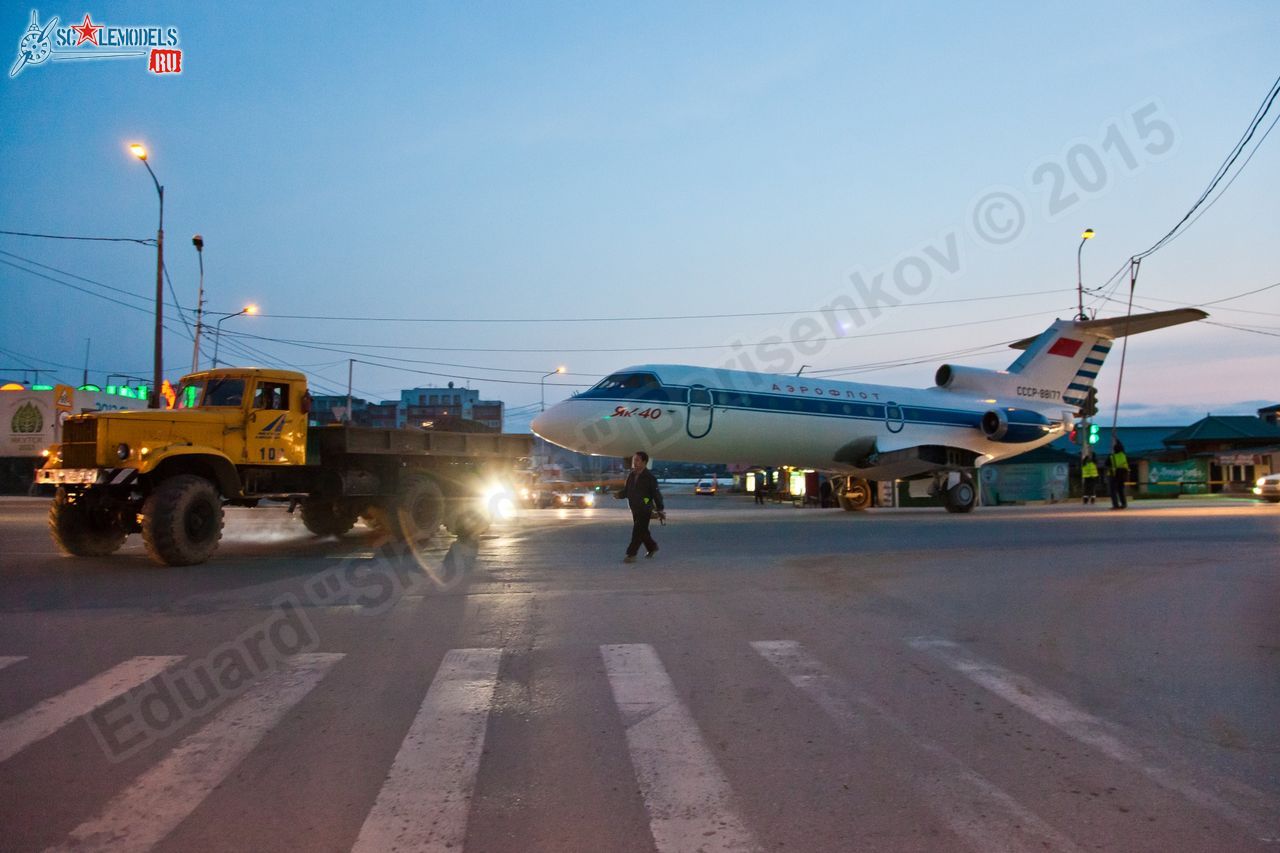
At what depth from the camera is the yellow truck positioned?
37.4ft

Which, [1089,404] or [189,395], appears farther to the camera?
[1089,404]

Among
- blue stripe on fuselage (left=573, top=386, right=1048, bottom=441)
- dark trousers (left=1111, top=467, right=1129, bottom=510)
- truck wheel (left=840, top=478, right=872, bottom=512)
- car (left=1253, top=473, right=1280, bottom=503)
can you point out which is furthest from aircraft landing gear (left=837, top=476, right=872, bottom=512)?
car (left=1253, top=473, right=1280, bottom=503)

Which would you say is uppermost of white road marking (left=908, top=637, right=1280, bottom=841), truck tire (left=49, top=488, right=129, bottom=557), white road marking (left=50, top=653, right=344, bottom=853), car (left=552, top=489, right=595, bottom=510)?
truck tire (left=49, top=488, right=129, bottom=557)

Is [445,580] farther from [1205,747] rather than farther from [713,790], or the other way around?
[1205,747]

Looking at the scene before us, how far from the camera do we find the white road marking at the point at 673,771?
3475 mm

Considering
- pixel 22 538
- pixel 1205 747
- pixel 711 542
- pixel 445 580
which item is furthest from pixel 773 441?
pixel 1205 747

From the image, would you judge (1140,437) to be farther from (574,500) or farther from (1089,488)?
(574,500)

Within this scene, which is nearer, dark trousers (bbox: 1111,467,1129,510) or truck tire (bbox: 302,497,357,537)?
truck tire (bbox: 302,497,357,537)

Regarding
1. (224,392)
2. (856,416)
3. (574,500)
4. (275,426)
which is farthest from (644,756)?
(574,500)

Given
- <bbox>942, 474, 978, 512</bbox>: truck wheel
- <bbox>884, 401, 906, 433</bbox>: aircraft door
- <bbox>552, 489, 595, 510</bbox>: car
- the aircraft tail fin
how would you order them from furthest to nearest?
<bbox>552, 489, 595, 510</bbox>: car
the aircraft tail fin
<bbox>942, 474, 978, 512</bbox>: truck wheel
<bbox>884, 401, 906, 433</bbox>: aircraft door

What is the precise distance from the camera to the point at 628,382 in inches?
776

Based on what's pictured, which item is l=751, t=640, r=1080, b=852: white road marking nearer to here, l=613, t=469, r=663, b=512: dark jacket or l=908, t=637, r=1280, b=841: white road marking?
l=908, t=637, r=1280, b=841: white road marking

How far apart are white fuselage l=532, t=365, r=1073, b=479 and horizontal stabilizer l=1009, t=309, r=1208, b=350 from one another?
344cm

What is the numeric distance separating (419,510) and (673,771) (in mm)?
11461
